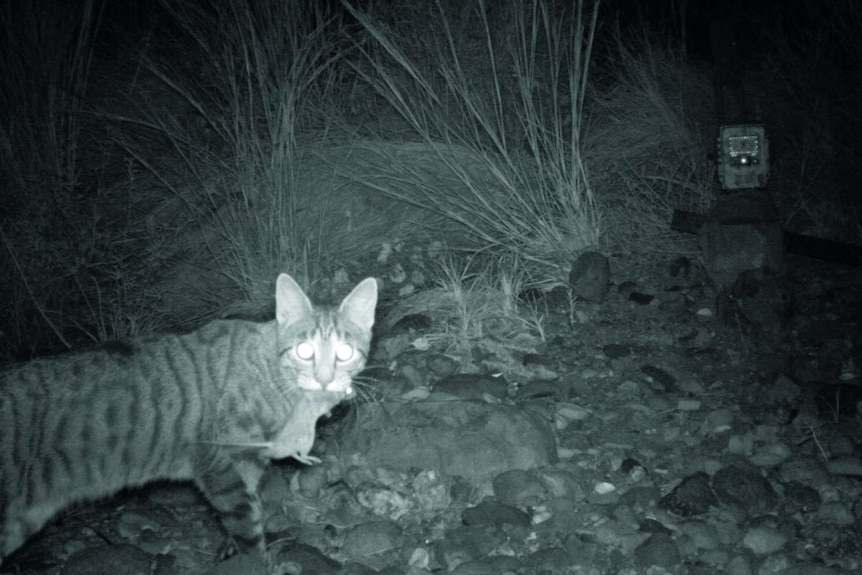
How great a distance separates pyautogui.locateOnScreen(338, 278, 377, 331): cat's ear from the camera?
3.69 meters

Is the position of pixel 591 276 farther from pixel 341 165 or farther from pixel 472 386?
pixel 341 165

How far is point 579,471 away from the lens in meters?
3.70

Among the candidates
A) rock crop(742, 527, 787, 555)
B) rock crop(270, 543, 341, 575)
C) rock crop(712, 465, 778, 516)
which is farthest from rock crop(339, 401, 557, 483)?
rock crop(742, 527, 787, 555)

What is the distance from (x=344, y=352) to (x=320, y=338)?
0.12 metres

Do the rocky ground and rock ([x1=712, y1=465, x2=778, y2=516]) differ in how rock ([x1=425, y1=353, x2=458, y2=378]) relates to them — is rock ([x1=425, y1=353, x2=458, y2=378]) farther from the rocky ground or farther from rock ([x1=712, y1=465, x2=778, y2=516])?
rock ([x1=712, y1=465, x2=778, y2=516])

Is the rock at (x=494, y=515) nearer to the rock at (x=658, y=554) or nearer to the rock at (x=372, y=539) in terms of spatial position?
the rock at (x=372, y=539)

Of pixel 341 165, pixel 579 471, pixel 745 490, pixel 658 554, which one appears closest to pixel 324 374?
pixel 579 471

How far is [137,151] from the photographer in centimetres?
618

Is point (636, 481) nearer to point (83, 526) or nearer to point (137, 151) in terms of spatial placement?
point (83, 526)

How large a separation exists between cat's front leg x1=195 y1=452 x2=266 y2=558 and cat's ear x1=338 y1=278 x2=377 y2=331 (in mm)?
793

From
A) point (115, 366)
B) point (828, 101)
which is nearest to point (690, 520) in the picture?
point (115, 366)

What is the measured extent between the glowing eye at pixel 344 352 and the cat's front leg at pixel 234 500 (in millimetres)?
583

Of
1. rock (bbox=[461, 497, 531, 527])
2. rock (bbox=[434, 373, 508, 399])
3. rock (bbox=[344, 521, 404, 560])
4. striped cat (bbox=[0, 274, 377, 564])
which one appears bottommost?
rock (bbox=[344, 521, 404, 560])

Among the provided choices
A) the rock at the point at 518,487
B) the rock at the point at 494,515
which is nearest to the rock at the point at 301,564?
the rock at the point at 494,515
